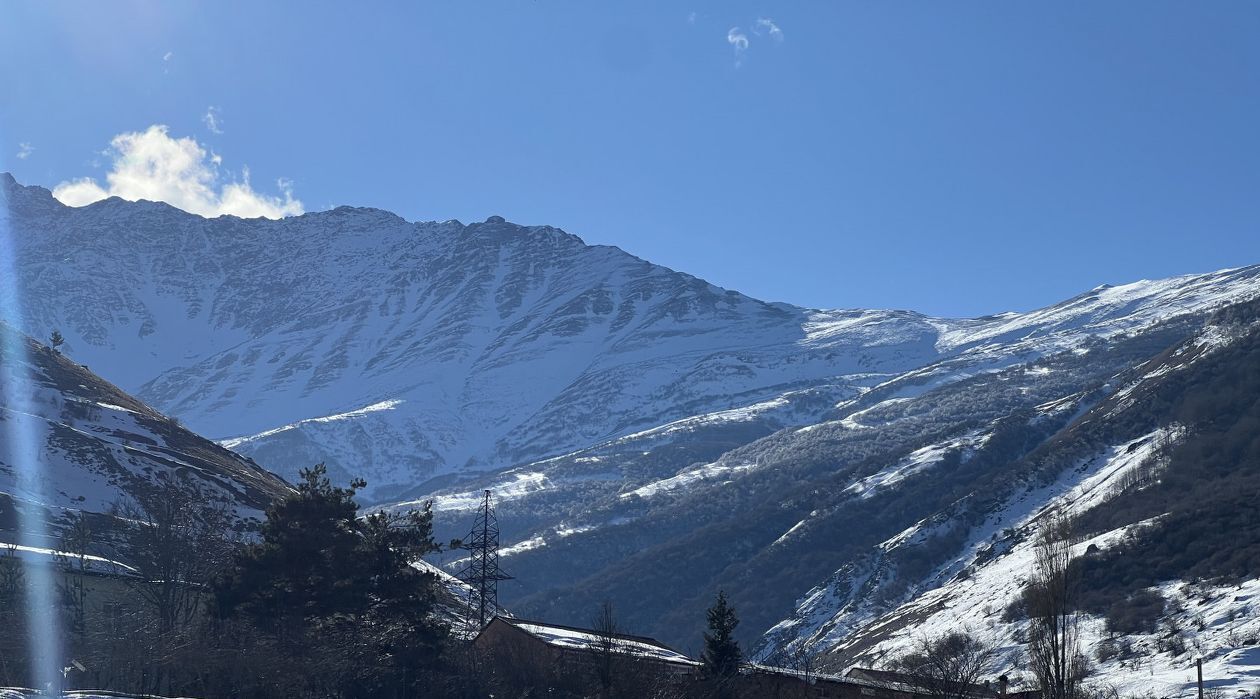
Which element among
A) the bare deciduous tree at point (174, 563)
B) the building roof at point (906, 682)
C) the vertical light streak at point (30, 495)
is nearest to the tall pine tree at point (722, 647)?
the building roof at point (906, 682)

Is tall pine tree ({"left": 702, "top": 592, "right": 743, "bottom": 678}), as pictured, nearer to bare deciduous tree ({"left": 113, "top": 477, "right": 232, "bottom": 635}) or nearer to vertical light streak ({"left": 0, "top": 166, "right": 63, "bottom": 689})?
bare deciduous tree ({"left": 113, "top": 477, "right": 232, "bottom": 635})

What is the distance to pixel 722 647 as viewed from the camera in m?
49.4

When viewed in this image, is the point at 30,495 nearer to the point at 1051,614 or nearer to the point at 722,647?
the point at 722,647

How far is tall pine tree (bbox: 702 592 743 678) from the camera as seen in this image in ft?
161

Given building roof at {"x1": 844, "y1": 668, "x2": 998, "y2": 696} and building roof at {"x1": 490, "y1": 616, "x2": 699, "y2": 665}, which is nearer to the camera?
building roof at {"x1": 844, "y1": 668, "x2": 998, "y2": 696}

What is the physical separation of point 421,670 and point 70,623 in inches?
688

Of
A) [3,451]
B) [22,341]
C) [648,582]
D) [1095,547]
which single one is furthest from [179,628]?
[648,582]

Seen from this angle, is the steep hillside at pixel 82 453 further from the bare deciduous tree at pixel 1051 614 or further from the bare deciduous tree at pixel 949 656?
the bare deciduous tree at pixel 1051 614

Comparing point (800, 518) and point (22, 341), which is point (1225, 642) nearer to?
point (22, 341)

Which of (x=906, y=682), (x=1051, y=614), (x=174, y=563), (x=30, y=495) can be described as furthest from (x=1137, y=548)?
(x=30, y=495)

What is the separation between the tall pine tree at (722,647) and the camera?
48938 millimetres

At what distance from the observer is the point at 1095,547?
102 meters

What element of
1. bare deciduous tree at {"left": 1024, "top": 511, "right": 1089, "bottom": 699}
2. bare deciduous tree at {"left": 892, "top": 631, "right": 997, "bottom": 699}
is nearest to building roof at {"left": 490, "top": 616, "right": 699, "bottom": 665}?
bare deciduous tree at {"left": 892, "top": 631, "right": 997, "bottom": 699}

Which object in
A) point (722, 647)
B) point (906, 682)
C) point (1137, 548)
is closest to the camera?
point (722, 647)
